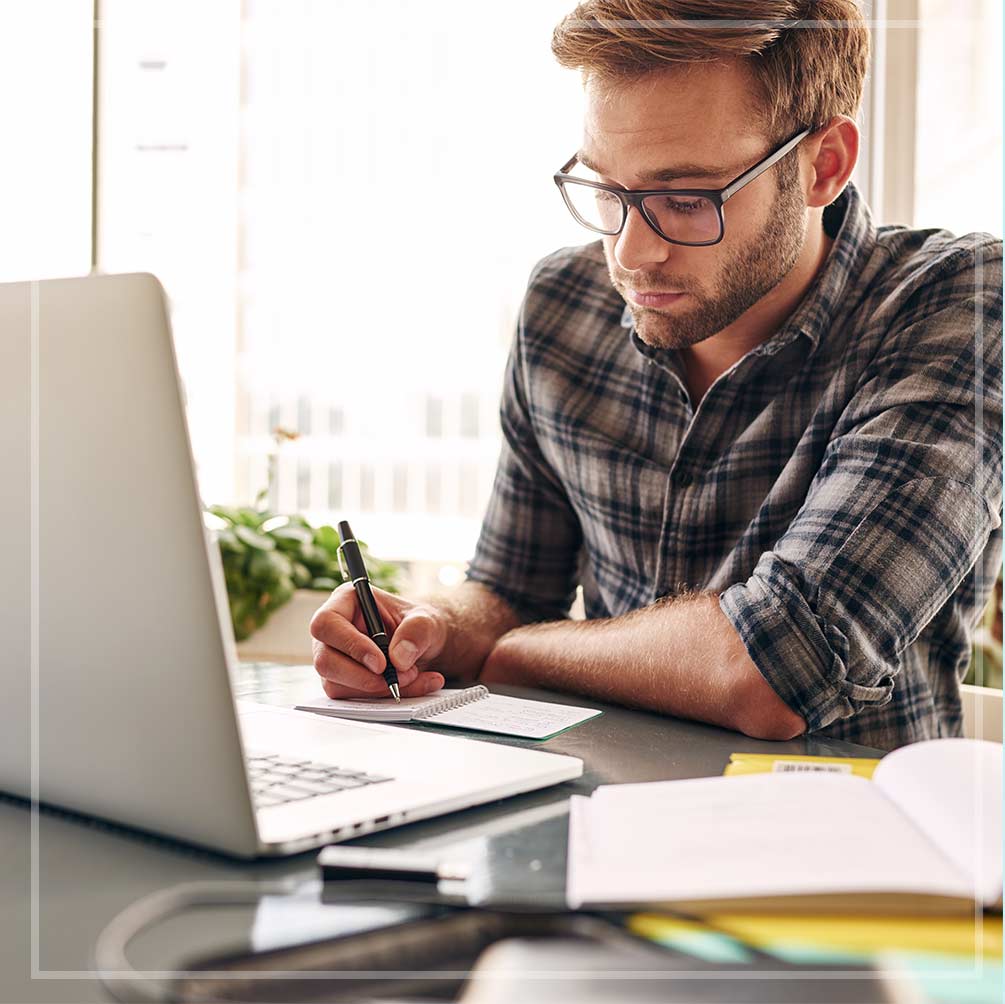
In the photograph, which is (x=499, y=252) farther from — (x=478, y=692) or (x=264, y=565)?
(x=478, y=692)

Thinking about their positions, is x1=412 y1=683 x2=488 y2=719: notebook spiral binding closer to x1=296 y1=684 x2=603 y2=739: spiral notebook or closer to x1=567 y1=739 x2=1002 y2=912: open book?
x1=296 y1=684 x2=603 y2=739: spiral notebook

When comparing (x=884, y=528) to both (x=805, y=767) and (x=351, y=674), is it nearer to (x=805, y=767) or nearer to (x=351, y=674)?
(x=805, y=767)

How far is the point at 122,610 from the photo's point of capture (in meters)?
0.60

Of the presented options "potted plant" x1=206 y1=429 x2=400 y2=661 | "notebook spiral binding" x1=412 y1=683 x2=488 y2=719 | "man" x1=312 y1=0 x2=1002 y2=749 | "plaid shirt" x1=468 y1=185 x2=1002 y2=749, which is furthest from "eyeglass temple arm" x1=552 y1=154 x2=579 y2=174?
"potted plant" x1=206 y1=429 x2=400 y2=661

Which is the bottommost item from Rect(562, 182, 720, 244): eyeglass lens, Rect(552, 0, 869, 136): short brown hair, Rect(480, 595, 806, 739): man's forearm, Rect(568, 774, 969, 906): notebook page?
Rect(480, 595, 806, 739): man's forearm

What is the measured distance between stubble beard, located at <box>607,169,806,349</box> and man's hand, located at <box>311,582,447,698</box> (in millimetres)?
487

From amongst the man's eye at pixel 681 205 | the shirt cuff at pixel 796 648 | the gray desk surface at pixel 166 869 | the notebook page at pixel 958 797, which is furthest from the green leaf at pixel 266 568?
the notebook page at pixel 958 797

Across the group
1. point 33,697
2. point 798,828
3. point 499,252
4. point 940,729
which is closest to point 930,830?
point 798,828

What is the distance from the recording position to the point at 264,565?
231cm

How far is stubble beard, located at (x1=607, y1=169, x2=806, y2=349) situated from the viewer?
1.38 m

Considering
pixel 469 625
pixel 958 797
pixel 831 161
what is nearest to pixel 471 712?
pixel 469 625

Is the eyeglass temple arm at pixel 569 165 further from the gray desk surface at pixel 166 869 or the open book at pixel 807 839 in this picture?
the open book at pixel 807 839

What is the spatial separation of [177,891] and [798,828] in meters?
0.31

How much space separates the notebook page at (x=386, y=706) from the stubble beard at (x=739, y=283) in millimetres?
552
